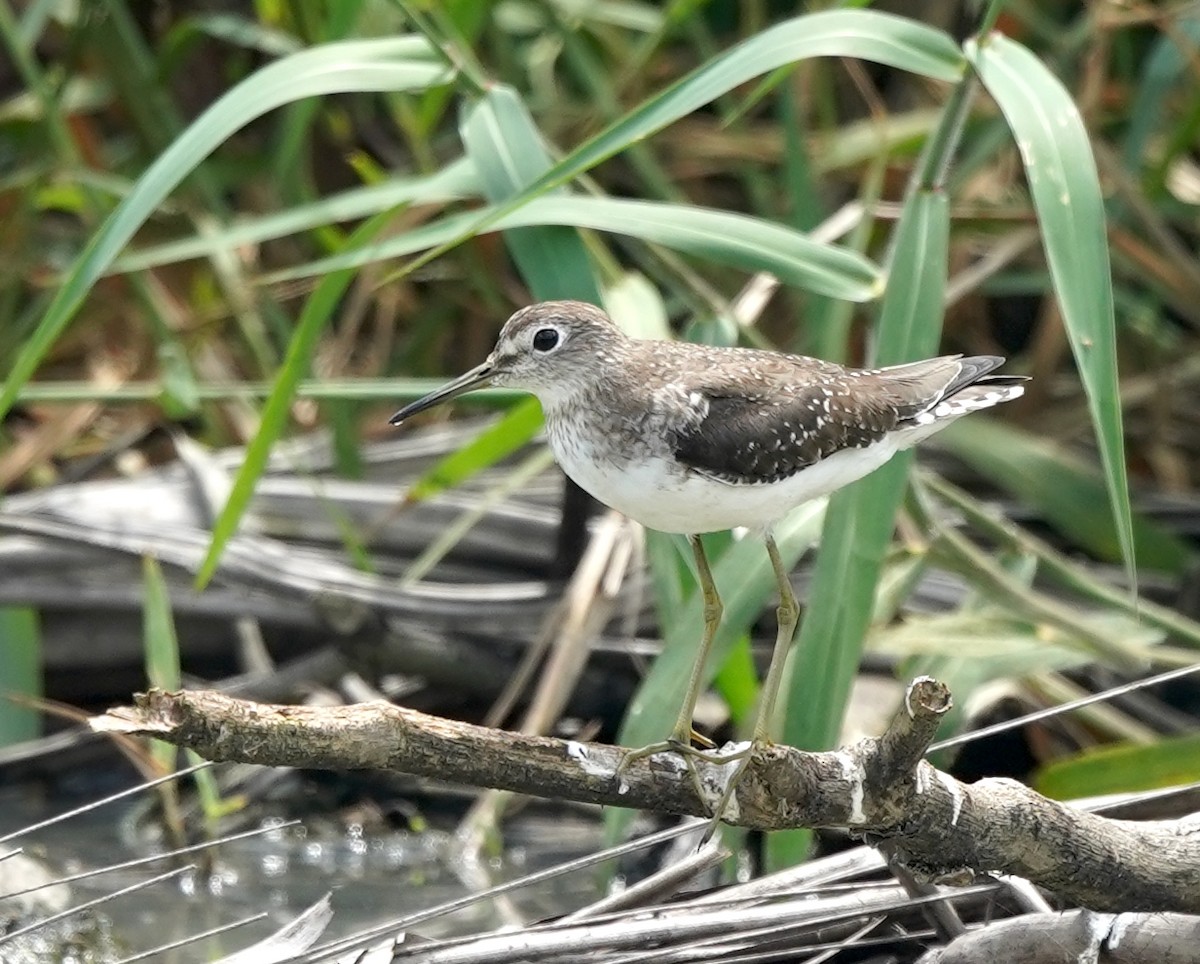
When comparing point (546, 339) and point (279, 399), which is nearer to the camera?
point (546, 339)

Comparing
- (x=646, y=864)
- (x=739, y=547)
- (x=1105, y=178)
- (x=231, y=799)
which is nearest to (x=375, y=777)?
(x=231, y=799)

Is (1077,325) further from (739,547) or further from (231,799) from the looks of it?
(231,799)

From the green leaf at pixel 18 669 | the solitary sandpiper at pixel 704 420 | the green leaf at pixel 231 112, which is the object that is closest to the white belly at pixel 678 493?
the solitary sandpiper at pixel 704 420

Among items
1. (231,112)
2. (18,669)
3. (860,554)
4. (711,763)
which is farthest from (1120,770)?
(18,669)

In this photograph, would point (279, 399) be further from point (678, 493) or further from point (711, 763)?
point (711, 763)

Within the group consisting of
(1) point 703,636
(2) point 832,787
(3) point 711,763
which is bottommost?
(2) point 832,787

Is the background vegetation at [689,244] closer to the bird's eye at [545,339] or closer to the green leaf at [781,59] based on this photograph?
the green leaf at [781,59]

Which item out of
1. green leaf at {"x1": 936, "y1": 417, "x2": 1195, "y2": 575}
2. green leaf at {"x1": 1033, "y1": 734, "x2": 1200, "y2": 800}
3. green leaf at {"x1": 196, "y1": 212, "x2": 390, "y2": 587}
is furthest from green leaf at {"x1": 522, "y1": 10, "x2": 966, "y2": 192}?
green leaf at {"x1": 936, "y1": 417, "x2": 1195, "y2": 575}

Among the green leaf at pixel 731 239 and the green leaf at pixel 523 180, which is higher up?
the green leaf at pixel 523 180
